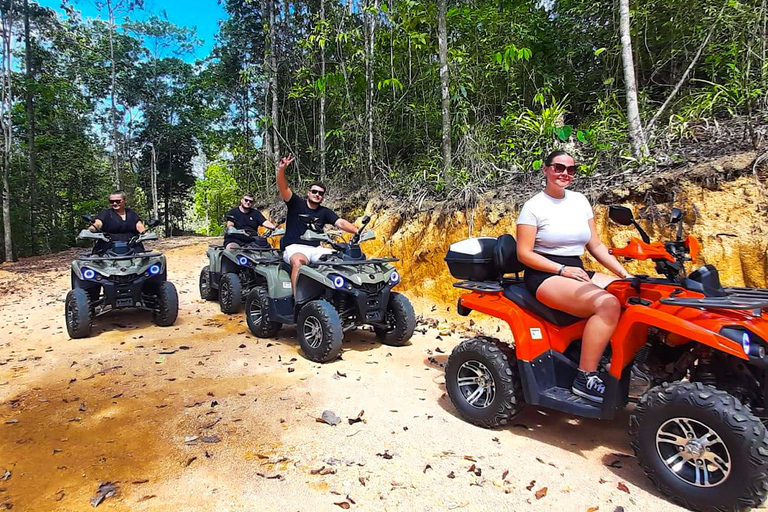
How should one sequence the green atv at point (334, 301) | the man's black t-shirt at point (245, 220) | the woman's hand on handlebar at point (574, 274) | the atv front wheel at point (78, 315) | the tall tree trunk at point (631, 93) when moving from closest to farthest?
the woman's hand on handlebar at point (574, 274) → the green atv at point (334, 301) → the atv front wheel at point (78, 315) → the tall tree trunk at point (631, 93) → the man's black t-shirt at point (245, 220)

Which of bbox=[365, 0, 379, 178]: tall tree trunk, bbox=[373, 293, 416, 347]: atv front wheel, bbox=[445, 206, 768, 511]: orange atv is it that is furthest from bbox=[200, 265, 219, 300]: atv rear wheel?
bbox=[445, 206, 768, 511]: orange atv

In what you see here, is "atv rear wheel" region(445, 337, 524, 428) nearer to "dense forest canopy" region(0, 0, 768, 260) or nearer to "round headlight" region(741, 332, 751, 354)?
"round headlight" region(741, 332, 751, 354)

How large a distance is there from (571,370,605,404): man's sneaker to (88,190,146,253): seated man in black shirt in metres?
5.58

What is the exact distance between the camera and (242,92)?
17.7m

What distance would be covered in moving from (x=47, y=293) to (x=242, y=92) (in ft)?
38.8

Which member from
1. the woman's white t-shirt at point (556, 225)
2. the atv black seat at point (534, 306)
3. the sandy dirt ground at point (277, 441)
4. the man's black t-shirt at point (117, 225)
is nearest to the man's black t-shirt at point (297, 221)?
the sandy dirt ground at point (277, 441)

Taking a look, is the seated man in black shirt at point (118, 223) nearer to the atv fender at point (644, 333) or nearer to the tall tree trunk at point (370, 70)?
the tall tree trunk at point (370, 70)

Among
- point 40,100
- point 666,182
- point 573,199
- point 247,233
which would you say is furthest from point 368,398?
point 40,100

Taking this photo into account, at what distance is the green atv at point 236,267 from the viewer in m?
6.57

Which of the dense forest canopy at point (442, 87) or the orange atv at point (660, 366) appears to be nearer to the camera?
the orange atv at point (660, 366)

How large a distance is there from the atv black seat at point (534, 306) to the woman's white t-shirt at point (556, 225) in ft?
0.97

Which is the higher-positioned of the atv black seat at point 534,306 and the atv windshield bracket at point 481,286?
the atv windshield bracket at point 481,286

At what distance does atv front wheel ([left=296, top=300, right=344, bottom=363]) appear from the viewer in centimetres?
418

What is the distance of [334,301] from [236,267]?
299cm
